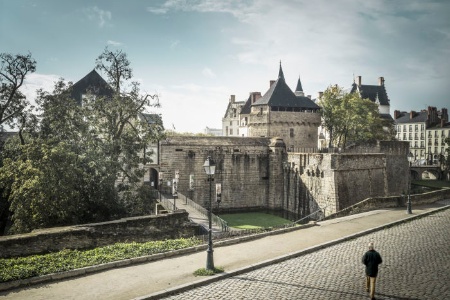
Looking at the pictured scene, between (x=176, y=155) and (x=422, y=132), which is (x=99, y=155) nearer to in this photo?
(x=176, y=155)

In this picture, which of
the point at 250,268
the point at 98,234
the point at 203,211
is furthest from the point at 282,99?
the point at 250,268

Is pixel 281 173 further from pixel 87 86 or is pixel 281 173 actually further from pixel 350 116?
pixel 87 86

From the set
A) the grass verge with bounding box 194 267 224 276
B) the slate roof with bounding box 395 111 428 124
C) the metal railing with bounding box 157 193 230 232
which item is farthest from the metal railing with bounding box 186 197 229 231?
the slate roof with bounding box 395 111 428 124

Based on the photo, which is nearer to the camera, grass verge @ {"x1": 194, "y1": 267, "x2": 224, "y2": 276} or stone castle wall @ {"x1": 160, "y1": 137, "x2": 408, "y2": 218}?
grass verge @ {"x1": 194, "y1": 267, "x2": 224, "y2": 276}

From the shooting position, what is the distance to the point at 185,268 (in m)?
11.5

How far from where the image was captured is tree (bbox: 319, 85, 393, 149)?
127 ft

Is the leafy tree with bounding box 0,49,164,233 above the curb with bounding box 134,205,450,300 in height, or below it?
above

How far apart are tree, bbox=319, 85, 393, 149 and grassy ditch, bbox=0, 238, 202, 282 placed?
28.8 m

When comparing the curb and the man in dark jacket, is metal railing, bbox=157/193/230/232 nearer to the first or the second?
the curb

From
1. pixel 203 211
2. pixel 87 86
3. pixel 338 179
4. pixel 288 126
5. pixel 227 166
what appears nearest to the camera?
pixel 203 211

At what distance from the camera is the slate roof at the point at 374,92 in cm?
6650

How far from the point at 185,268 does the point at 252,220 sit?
19.0 m

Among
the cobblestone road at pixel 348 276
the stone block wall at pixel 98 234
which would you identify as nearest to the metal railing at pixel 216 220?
the stone block wall at pixel 98 234

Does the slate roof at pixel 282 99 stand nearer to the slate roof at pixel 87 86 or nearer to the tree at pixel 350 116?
the tree at pixel 350 116
